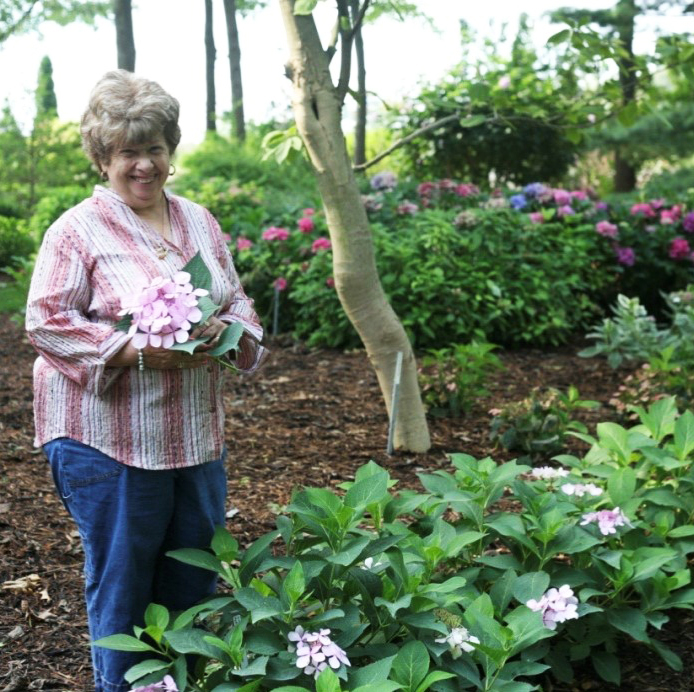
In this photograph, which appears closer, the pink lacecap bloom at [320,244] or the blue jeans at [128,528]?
the blue jeans at [128,528]

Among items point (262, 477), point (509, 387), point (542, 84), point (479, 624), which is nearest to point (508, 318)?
point (509, 387)

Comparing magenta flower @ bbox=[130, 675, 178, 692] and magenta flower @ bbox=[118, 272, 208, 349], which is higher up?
magenta flower @ bbox=[118, 272, 208, 349]

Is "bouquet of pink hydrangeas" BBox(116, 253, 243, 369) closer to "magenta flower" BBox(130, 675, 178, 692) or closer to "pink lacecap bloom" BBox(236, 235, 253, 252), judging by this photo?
"magenta flower" BBox(130, 675, 178, 692)

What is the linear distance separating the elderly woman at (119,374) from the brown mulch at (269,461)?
0.67 meters

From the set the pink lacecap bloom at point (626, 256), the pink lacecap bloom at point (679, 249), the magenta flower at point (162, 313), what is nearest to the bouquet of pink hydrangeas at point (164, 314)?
the magenta flower at point (162, 313)

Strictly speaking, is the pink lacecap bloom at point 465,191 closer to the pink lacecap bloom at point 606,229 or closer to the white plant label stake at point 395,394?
the pink lacecap bloom at point 606,229

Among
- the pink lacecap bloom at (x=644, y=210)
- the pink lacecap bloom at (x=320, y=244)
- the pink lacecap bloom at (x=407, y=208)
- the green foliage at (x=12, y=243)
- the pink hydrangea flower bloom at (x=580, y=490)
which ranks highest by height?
the green foliage at (x=12, y=243)

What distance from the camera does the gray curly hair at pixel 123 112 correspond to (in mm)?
2213

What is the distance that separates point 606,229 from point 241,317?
20.5 ft

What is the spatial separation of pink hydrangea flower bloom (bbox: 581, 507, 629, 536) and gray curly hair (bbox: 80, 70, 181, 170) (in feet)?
5.59

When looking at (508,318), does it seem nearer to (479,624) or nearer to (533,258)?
(533,258)

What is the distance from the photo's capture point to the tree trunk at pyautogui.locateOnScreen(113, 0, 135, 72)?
8.30 meters

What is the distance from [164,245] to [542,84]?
1028 centimetres

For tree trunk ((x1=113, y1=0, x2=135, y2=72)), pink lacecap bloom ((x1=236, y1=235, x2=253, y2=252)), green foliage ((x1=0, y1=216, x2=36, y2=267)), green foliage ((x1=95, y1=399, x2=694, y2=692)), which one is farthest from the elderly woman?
green foliage ((x1=0, y1=216, x2=36, y2=267))
